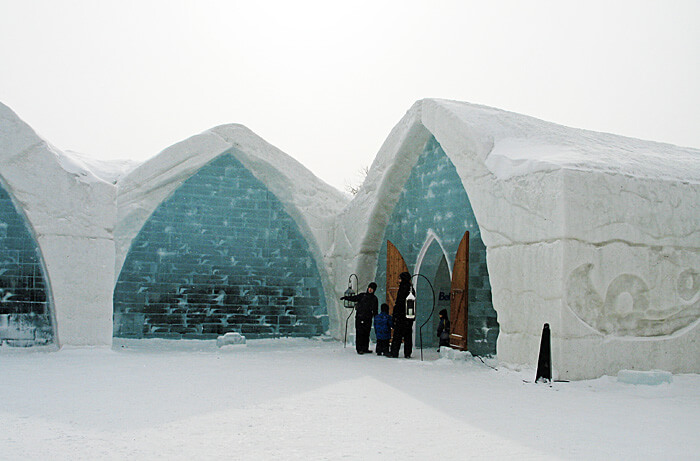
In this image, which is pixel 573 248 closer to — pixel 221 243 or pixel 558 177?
pixel 558 177

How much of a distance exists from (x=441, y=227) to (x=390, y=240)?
173 cm

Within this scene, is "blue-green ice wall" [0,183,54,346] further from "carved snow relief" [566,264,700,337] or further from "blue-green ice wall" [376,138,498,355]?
"carved snow relief" [566,264,700,337]

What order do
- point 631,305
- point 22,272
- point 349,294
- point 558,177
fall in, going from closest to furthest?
point 558,177 < point 631,305 < point 22,272 < point 349,294

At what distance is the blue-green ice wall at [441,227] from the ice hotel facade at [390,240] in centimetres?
3

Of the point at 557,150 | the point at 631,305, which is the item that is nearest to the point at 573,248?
the point at 631,305

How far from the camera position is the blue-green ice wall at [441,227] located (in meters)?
9.37

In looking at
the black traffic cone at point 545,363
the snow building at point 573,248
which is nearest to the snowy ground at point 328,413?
the black traffic cone at point 545,363

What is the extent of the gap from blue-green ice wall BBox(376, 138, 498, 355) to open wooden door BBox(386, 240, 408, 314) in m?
0.24

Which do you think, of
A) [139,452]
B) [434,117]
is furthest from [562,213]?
[139,452]

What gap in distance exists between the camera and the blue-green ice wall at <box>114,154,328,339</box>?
485 inches

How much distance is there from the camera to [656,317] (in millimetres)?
7977

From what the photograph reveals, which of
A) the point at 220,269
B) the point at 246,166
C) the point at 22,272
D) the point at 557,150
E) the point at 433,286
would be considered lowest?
the point at 433,286

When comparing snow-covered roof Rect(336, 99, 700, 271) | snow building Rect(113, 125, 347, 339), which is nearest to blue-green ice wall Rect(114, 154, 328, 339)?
snow building Rect(113, 125, 347, 339)

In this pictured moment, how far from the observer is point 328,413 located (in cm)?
551
